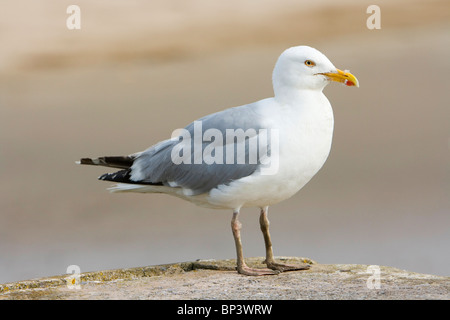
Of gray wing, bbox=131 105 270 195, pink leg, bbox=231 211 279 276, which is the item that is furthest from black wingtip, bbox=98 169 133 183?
pink leg, bbox=231 211 279 276

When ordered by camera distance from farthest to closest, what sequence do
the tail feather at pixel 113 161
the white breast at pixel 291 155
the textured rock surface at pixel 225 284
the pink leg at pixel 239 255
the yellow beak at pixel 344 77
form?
the tail feather at pixel 113 161
the pink leg at pixel 239 255
the yellow beak at pixel 344 77
the white breast at pixel 291 155
the textured rock surface at pixel 225 284

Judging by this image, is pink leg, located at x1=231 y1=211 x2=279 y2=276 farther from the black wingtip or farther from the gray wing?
the black wingtip

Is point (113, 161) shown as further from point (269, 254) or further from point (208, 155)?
point (269, 254)

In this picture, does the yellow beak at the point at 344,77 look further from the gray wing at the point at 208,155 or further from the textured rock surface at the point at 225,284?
the textured rock surface at the point at 225,284

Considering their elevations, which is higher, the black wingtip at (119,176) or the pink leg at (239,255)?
the black wingtip at (119,176)

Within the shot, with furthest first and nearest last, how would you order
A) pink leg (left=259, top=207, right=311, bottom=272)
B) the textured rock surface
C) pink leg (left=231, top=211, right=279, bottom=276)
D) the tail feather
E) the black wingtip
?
1. the tail feather
2. the black wingtip
3. pink leg (left=259, top=207, right=311, bottom=272)
4. pink leg (left=231, top=211, right=279, bottom=276)
5. the textured rock surface

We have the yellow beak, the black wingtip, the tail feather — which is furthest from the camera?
the tail feather

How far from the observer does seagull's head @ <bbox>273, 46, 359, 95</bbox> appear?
8.17 m

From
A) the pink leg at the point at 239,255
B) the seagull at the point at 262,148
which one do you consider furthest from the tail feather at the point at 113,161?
the pink leg at the point at 239,255

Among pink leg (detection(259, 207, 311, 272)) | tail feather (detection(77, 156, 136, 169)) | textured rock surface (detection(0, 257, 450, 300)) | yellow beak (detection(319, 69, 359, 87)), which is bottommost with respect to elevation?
textured rock surface (detection(0, 257, 450, 300))

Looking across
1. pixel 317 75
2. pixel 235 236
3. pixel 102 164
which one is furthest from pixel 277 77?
pixel 102 164

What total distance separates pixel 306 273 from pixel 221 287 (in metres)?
1.26

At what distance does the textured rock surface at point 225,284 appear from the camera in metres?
7.27

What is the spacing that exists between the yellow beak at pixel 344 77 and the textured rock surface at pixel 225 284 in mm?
2181
